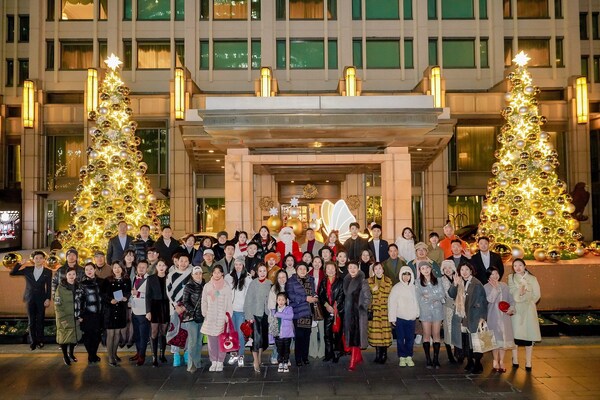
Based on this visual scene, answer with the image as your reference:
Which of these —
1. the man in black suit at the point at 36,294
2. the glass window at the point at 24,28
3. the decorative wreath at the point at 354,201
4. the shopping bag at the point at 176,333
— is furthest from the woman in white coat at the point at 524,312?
the glass window at the point at 24,28

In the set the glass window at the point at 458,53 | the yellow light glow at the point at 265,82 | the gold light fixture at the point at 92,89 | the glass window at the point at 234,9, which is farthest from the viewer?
the glass window at the point at 234,9

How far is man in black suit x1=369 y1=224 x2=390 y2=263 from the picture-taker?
33.4ft

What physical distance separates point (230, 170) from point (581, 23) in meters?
32.4

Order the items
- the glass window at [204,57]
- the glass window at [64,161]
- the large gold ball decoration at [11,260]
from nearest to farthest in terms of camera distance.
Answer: the large gold ball decoration at [11,260] → the glass window at [64,161] → the glass window at [204,57]

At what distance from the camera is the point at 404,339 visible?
782 cm

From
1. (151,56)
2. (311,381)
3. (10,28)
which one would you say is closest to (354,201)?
(151,56)

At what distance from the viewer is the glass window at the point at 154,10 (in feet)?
99.0

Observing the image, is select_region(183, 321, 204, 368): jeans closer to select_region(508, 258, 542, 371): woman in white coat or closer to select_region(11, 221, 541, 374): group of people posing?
select_region(11, 221, 541, 374): group of people posing

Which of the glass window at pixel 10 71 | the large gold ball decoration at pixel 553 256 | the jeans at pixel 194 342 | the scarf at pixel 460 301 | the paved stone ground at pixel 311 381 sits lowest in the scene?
the paved stone ground at pixel 311 381

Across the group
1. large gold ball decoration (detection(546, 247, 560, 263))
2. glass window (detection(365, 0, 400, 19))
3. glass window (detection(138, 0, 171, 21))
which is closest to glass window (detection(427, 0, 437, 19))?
glass window (detection(365, 0, 400, 19))

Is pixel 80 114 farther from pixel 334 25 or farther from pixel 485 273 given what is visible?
pixel 485 273

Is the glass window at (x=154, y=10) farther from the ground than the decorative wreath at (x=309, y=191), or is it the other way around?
the glass window at (x=154, y=10)

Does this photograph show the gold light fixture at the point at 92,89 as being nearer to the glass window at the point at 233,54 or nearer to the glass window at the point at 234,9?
the glass window at the point at 233,54

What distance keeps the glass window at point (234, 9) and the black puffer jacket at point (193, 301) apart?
2634 cm
